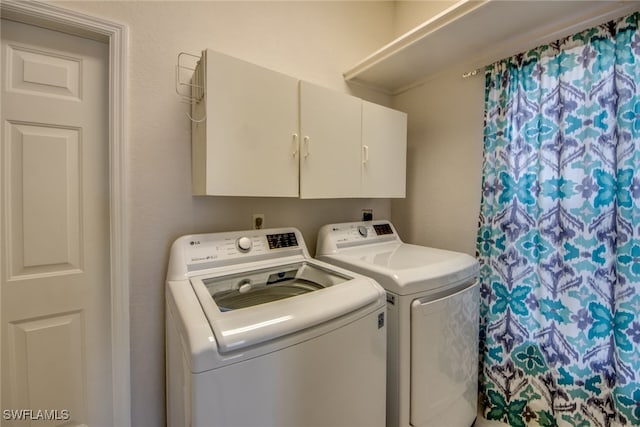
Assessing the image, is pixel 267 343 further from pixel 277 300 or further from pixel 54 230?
pixel 54 230

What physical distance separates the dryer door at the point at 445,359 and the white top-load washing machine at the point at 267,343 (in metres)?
0.21

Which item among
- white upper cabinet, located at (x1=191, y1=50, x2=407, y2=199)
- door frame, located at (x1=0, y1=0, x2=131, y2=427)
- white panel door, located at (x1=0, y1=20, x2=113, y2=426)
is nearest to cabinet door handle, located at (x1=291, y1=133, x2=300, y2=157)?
white upper cabinet, located at (x1=191, y1=50, x2=407, y2=199)

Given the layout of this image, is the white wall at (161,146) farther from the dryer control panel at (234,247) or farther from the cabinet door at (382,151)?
the cabinet door at (382,151)

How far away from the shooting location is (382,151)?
1.92 m

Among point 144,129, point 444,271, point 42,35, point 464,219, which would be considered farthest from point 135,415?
point 464,219

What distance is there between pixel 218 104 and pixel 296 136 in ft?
1.39

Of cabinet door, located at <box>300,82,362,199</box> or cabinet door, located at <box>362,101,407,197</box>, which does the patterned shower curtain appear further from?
cabinet door, located at <box>300,82,362,199</box>

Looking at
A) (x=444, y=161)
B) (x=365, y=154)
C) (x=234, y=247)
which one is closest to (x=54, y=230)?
(x=234, y=247)

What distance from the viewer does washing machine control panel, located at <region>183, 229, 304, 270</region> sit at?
1339 millimetres

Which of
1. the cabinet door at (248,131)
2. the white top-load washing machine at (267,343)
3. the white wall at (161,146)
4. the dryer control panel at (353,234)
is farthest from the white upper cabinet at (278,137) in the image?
the white top-load washing machine at (267,343)

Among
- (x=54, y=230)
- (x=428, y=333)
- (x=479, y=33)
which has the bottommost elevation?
(x=428, y=333)

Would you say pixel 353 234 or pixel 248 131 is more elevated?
pixel 248 131

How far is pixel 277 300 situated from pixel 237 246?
0.43 meters

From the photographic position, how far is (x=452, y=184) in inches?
79.7
